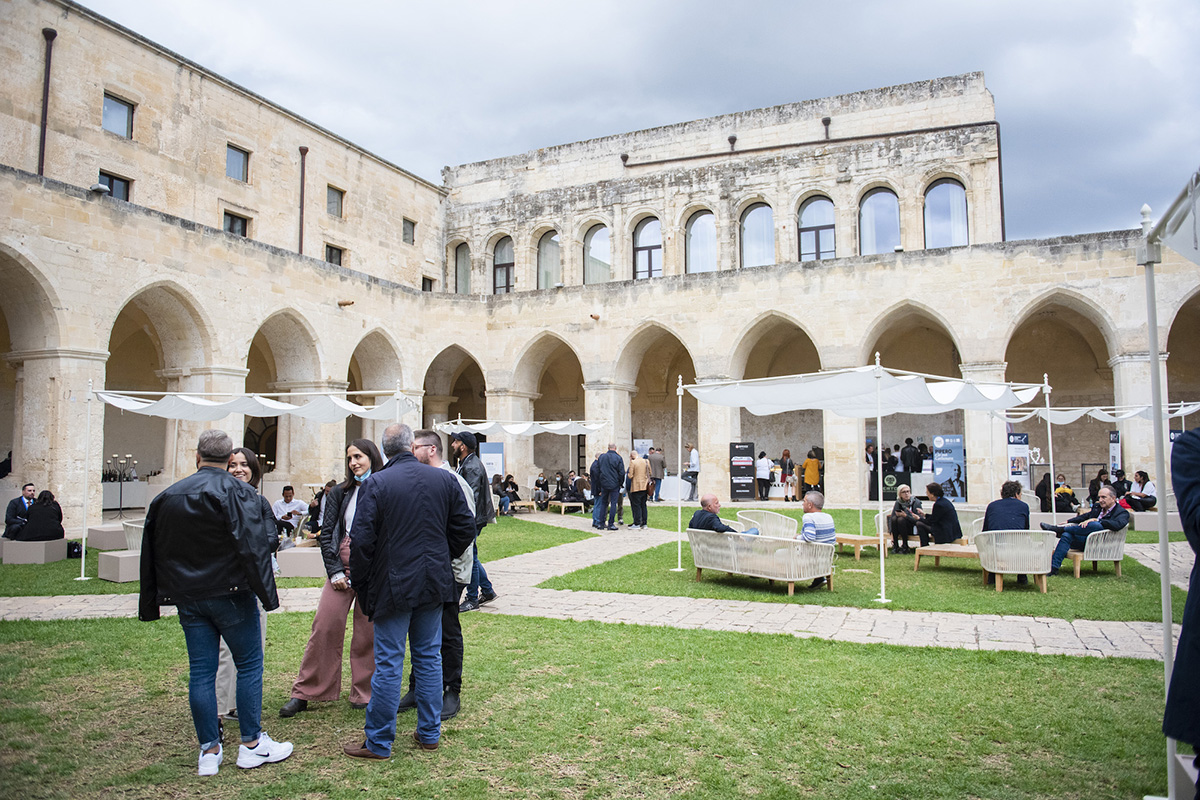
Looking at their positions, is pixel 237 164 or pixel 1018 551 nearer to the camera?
pixel 1018 551

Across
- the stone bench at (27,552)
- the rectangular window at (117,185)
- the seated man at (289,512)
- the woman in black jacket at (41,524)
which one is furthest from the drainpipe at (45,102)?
the seated man at (289,512)

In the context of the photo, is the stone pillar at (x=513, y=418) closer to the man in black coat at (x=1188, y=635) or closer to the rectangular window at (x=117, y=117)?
the rectangular window at (x=117, y=117)

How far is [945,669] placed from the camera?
4.94 meters

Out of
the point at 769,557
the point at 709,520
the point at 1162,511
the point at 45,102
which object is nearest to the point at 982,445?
the point at 709,520

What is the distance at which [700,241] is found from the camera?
77.3ft

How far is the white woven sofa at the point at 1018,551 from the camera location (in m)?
7.48

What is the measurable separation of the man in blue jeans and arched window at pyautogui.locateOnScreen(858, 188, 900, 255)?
2056 centimetres

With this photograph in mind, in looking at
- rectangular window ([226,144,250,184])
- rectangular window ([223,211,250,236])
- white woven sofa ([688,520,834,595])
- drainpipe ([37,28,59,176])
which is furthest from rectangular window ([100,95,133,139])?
white woven sofa ([688,520,834,595])

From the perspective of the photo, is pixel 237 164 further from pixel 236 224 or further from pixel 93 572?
pixel 93 572

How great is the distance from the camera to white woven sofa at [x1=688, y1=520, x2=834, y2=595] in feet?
24.6

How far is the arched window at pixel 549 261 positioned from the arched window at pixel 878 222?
924cm

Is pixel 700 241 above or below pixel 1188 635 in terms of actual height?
above

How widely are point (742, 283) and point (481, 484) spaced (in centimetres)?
1414

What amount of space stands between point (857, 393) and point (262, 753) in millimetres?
6497
